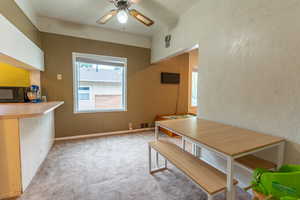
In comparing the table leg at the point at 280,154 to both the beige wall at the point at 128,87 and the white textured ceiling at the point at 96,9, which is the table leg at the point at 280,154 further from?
the beige wall at the point at 128,87

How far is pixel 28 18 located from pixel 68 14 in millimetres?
A: 674

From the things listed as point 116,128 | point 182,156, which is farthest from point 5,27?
point 116,128

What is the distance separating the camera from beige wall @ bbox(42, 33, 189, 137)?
297cm

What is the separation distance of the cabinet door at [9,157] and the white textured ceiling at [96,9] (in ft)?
7.02

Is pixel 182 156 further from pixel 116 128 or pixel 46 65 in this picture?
pixel 46 65

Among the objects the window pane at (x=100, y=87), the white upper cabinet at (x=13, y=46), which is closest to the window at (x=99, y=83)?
the window pane at (x=100, y=87)

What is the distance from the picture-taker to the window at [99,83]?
10.7ft

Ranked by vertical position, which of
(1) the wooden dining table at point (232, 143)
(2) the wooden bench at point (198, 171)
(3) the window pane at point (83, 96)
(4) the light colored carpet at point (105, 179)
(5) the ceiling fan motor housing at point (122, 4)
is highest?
(5) the ceiling fan motor housing at point (122, 4)

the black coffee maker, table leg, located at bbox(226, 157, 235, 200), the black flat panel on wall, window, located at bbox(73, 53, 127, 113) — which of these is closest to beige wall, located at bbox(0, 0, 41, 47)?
window, located at bbox(73, 53, 127, 113)

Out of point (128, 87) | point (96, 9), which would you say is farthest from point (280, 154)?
point (96, 9)

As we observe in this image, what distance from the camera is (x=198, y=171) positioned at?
1216 mm

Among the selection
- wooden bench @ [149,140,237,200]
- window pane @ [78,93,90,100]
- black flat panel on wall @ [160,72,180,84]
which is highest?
black flat panel on wall @ [160,72,180,84]

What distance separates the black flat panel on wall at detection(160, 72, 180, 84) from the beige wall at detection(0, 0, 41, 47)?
9.93 feet

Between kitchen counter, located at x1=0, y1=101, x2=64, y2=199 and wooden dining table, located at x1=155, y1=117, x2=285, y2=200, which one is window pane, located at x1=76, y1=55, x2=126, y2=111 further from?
wooden dining table, located at x1=155, y1=117, x2=285, y2=200
